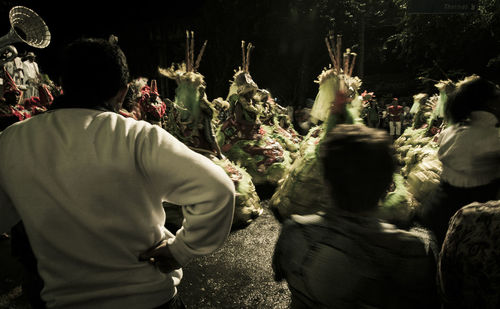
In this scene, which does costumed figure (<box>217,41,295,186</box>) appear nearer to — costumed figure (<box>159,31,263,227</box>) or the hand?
costumed figure (<box>159,31,263,227</box>)

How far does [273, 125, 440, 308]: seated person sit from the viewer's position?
1.12 metres

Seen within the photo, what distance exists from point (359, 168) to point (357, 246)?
285mm

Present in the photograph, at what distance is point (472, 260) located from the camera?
118 centimetres

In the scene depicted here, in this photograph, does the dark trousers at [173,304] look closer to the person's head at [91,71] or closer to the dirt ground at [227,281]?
the person's head at [91,71]

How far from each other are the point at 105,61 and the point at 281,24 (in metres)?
18.3

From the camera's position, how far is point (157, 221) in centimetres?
119

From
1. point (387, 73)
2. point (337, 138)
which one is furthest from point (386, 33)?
point (337, 138)

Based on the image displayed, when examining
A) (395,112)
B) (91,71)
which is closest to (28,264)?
(91,71)

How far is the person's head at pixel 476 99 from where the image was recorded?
2.32 metres

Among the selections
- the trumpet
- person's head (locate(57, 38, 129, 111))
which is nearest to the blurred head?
the trumpet

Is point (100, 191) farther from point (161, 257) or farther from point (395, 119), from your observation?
point (395, 119)

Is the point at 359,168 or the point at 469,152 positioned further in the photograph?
the point at 469,152

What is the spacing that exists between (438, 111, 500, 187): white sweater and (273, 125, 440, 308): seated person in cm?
139

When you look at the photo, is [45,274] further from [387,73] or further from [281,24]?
[387,73]
